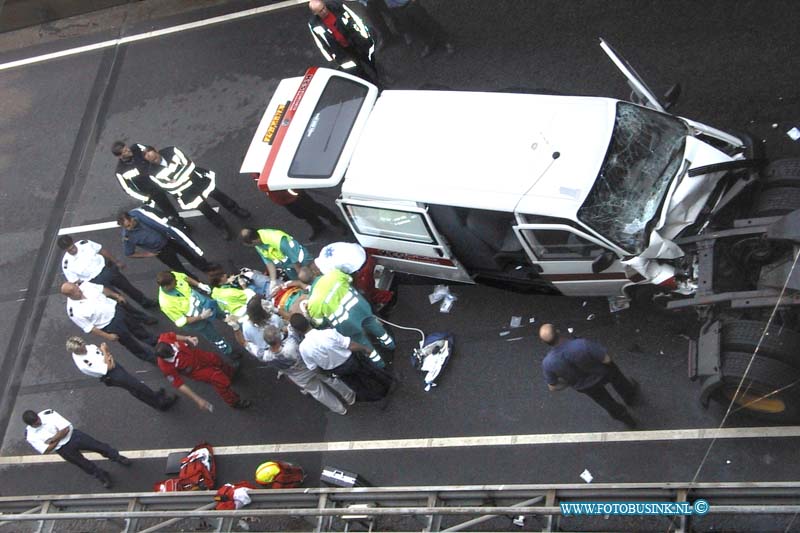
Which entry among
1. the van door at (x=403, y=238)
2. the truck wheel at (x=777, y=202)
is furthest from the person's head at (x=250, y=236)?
the truck wheel at (x=777, y=202)

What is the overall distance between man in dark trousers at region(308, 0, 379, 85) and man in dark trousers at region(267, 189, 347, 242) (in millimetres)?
1819

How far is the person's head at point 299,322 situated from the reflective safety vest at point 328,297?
1.02 ft

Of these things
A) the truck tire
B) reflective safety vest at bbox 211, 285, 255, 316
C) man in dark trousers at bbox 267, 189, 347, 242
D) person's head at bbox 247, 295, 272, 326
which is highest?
man in dark trousers at bbox 267, 189, 347, 242

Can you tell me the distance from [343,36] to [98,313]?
4.50m

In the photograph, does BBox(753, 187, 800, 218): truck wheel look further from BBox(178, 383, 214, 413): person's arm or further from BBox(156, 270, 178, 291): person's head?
BBox(178, 383, 214, 413): person's arm

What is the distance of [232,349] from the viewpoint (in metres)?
10.7

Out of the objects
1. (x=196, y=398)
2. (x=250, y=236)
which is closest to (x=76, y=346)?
(x=196, y=398)

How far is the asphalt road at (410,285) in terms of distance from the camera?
8.80 metres

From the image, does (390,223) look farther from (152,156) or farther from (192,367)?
(152,156)

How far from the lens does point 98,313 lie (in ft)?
33.5

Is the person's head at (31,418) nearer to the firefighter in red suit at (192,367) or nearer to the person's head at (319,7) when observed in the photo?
the firefighter in red suit at (192,367)

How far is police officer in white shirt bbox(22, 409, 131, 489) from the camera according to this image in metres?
9.49

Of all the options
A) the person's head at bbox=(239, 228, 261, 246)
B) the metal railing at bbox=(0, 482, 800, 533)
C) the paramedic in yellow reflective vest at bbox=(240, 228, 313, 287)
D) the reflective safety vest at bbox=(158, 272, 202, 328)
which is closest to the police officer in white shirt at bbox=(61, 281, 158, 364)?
the reflective safety vest at bbox=(158, 272, 202, 328)

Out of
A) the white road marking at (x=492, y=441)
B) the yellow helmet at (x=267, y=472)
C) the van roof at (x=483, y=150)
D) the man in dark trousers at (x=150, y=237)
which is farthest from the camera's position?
the man in dark trousers at (x=150, y=237)
